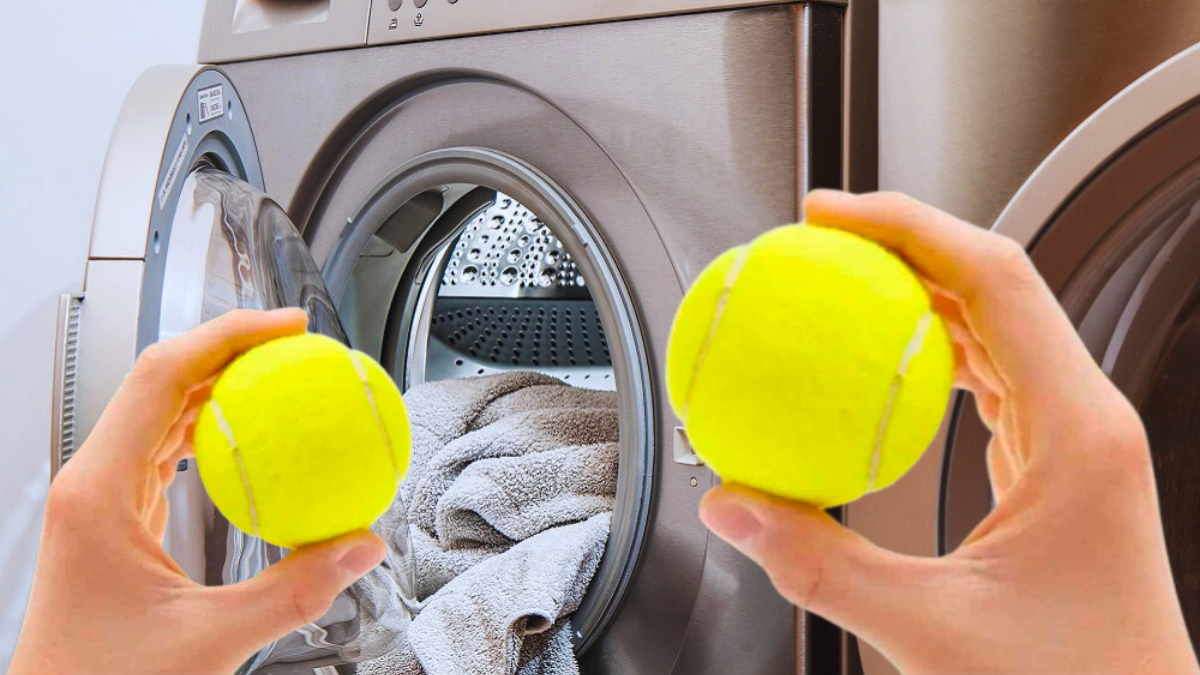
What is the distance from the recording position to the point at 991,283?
358 mm

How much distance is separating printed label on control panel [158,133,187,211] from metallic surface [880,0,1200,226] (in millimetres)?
434

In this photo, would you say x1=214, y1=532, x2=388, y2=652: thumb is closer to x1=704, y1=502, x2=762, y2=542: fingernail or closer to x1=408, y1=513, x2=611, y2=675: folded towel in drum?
x1=704, y1=502, x2=762, y2=542: fingernail

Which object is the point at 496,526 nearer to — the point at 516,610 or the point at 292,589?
the point at 516,610

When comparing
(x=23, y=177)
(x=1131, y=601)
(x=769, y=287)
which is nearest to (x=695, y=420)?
(x=769, y=287)

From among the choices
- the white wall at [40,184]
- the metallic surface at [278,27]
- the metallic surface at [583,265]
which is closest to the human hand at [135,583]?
the metallic surface at [583,265]

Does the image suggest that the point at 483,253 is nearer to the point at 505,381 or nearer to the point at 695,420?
the point at 505,381

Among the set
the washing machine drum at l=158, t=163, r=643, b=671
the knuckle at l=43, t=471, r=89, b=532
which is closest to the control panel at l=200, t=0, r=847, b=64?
the washing machine drum at l=158, t=163, r=643, b=671

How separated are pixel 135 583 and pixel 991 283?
0.33 meters

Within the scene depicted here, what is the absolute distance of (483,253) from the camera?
105cm

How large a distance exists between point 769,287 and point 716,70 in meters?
0.37

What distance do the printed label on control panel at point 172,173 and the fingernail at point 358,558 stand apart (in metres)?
0.28

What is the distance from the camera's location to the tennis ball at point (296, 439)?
15.1 inches

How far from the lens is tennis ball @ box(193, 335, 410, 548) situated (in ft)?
1.26

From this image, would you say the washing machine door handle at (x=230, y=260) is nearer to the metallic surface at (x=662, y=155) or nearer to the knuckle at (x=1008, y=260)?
the metallic surface at (x=662, y=155)
